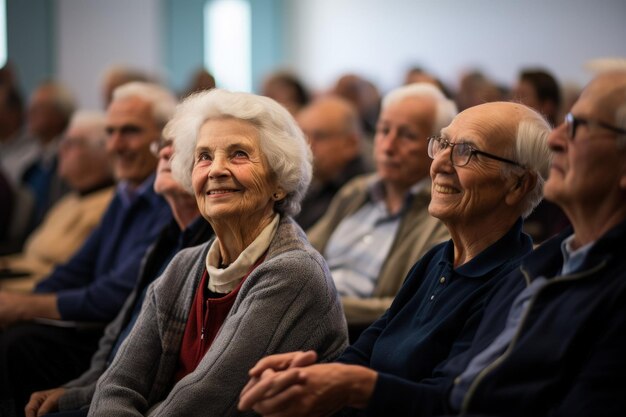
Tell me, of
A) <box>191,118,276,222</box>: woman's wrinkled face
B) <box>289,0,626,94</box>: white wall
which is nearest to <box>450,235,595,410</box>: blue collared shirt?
<box>191,118,276,222</box>: woman's wrinkled face

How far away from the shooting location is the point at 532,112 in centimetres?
196

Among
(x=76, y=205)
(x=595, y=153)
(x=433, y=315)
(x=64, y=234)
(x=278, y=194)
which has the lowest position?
(x=64, y=234)

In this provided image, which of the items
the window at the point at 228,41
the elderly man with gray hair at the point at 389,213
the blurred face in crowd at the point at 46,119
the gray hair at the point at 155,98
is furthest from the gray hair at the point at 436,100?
the window at the point at 228,41

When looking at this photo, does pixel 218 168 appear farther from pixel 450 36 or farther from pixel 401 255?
pixel 450 36

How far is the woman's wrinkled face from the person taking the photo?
2133 mm

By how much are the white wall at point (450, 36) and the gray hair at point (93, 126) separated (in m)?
3.34

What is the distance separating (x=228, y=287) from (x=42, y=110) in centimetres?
427

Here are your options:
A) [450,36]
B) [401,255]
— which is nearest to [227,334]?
[401,255]

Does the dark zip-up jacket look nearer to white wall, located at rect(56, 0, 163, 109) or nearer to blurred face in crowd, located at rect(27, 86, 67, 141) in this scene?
blurred face in crowd, located at rect(27, 86, 67, 141)

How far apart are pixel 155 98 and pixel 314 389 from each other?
2.12 meters

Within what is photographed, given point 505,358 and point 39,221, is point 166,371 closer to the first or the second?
point 505,358

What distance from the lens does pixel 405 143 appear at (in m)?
3.19

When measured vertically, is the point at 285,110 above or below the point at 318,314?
above

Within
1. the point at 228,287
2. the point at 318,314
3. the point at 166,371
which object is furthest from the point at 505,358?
the point at 166,371
